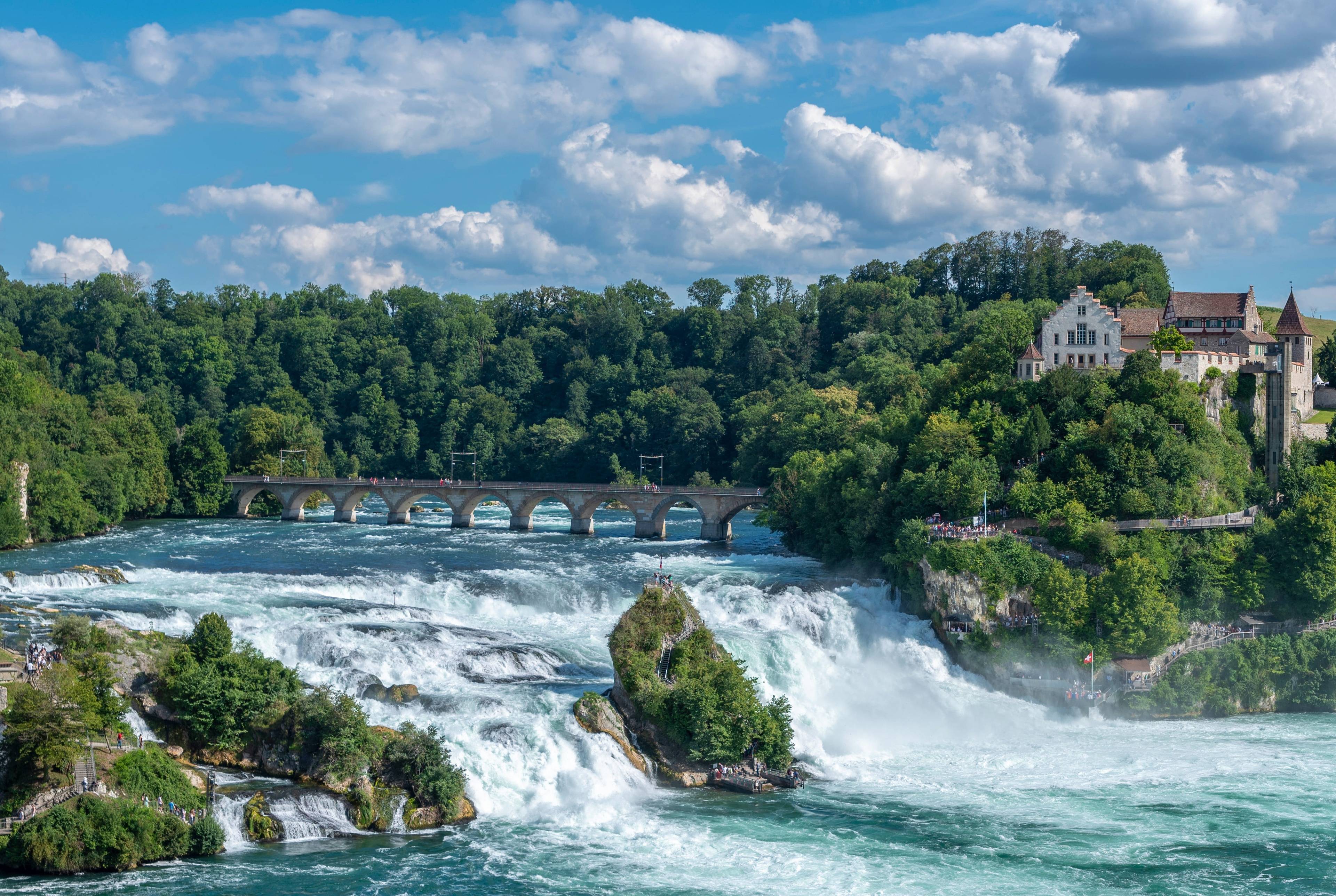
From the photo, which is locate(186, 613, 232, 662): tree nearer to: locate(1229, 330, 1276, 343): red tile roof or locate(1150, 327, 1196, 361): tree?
locate(1150, 327, 1196, 361): tree

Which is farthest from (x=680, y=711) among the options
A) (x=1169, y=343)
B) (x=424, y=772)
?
(x=1169, y=343)

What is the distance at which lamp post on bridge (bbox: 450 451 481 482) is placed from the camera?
500ft

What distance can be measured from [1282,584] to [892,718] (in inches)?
844

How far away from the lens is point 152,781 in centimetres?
4031

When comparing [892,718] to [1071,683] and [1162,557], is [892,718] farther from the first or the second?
[1162,557]

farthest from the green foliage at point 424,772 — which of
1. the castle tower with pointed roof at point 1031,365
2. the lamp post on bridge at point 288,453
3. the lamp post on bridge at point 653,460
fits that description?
the lamp post on bridge at point 653,460

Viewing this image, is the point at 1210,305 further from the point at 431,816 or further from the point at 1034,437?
the point at 431,816

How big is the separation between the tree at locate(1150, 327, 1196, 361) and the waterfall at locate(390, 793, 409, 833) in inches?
2075

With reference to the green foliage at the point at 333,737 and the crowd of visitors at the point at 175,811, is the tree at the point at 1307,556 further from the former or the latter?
the crowd of visitors at the point at 175,811

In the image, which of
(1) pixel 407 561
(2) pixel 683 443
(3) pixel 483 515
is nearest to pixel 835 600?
(1) pixel 407 561

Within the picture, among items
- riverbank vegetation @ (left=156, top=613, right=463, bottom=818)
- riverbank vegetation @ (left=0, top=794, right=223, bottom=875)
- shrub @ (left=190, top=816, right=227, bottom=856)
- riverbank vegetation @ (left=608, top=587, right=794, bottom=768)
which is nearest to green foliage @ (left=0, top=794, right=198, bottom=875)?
riverbank vegetation @ (left=0, top=794, right=223, bottom=875)

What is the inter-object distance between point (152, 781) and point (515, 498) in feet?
230

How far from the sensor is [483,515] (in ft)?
412

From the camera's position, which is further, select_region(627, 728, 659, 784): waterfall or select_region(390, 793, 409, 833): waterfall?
select_region(627, 728, 659, 784): waterfall
